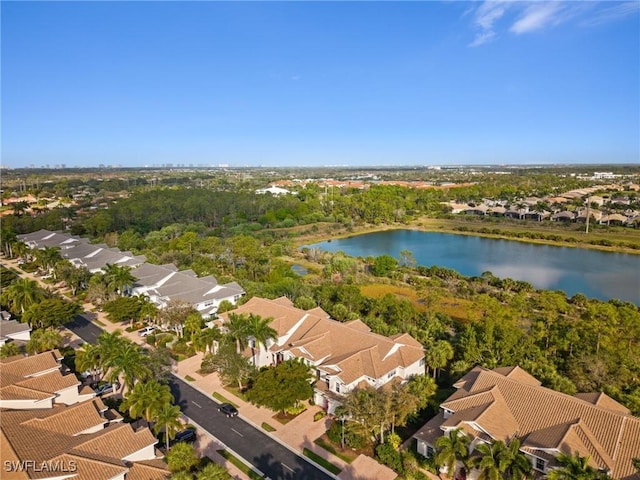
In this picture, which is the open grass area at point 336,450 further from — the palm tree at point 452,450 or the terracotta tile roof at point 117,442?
the terracotta tile roof at point 117,442

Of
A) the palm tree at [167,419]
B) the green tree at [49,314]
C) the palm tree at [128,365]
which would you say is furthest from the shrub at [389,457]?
the green tree at [49,314]

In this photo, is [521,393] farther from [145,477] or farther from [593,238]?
[593,238]

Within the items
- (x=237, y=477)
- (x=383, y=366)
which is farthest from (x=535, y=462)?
(x=237, y=477)

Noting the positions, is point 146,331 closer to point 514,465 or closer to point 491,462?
point 491,462

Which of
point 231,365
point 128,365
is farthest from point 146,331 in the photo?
point 231,365

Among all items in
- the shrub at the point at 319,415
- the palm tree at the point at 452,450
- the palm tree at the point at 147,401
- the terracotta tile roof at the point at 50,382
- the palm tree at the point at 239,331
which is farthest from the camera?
the palm tree at the point at 239,331

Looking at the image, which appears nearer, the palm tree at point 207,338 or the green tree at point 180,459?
the green tree at point 180,459

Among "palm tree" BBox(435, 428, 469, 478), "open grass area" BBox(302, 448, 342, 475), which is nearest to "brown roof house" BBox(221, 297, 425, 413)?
"open grass area" BBox(302, 448, 342, 475)

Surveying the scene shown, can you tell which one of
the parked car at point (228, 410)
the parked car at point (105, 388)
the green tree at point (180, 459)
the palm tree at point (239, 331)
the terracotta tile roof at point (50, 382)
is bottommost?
the parked car at point (228, 410)
